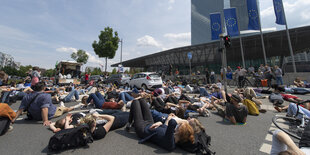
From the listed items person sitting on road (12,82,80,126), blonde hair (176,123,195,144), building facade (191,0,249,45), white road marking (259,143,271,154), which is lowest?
white road marking (259,143,271,154)

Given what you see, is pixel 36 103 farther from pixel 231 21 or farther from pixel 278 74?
pixel 231 21

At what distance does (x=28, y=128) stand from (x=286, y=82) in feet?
56.8

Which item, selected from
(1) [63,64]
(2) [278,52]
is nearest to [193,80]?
(1) [63,64]

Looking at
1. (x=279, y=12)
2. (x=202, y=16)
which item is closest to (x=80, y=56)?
(x=279, y=12)

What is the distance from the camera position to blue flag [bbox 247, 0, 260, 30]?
611 inches

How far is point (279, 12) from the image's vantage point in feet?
44.4

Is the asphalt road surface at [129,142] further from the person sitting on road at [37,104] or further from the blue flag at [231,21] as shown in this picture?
the blue flag at [231,21]

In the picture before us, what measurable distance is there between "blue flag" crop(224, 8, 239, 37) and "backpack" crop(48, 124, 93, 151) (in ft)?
64.9

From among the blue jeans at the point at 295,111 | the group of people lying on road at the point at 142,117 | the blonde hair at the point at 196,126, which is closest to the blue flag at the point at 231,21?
the group of people lying on road at the point at 142,117

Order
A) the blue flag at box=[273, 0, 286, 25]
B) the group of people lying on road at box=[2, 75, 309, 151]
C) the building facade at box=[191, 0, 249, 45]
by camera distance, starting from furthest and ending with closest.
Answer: the building facade at box=[191, 0, 249, 45] < the blue flag at box=[273, 0, 286, 25] < the group of people lying on road at box=[2, 75, 309, 151]

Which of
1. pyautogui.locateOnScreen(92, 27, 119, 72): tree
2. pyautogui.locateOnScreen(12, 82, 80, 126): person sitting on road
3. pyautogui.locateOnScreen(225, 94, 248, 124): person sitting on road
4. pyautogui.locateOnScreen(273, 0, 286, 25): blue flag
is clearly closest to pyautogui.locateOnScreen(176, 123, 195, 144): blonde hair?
pyautogui.locateOnScreen(225, 94, 248, 124): person sitting on road

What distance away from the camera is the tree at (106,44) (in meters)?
21.7

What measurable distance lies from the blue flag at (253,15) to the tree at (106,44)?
63.7 ft

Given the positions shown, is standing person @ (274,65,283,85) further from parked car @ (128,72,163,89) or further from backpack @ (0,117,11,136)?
backpack @ (0,117,11,136)
